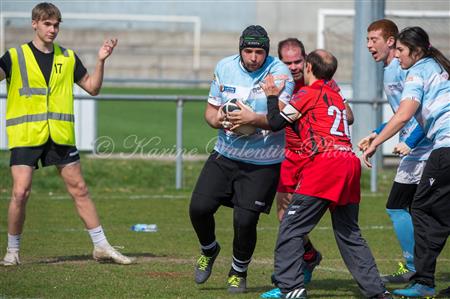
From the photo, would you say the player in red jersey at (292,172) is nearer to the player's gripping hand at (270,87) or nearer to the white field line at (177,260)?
the white field line at (177,260)

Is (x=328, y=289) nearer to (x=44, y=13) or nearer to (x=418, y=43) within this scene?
(x=418, y=43)

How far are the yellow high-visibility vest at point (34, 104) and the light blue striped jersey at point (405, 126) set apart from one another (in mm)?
2900

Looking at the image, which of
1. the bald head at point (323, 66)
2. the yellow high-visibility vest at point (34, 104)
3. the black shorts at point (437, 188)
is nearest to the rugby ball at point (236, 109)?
the bald head at point (323, 66)

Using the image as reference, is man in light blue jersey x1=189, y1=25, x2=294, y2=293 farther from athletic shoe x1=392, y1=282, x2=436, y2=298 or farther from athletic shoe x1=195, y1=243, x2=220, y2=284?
athletic shoe x1=392, y1=282, x2=436, y2=298

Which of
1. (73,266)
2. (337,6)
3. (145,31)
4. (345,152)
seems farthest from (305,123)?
(145,31)

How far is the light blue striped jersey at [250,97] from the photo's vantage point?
24.5 ft

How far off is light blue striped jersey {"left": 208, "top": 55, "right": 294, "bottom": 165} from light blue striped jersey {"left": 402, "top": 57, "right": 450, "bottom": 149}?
952mm

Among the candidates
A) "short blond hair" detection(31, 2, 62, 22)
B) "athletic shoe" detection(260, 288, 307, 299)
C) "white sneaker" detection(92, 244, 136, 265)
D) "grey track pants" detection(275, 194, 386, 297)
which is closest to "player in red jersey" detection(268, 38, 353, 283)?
"athletic shoe" detection(260, 288, 307, 299)

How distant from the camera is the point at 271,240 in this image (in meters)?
10.6

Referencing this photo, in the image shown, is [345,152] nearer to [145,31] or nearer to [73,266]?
[73,266]

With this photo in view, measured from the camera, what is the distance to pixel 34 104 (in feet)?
28.5

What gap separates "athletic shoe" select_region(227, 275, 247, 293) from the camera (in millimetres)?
7629

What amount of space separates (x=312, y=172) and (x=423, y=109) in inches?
40.7

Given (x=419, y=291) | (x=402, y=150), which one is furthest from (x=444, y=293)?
(x=402, y=150)
